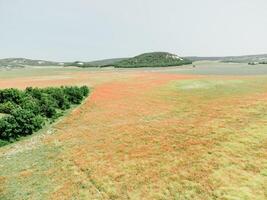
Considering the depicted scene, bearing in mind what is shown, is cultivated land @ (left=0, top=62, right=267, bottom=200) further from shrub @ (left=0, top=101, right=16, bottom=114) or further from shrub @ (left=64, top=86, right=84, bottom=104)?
shrub @ (left=0, top=101, right=16, bottom=114)

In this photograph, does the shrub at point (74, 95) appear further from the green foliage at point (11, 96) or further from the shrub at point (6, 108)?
the shrub at point (6, 108)

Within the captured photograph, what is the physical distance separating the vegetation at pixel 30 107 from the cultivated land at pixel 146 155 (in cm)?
166

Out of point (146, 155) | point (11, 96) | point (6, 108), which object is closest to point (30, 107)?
point (6, 108)

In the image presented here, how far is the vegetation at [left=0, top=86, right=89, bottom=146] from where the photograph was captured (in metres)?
37.4

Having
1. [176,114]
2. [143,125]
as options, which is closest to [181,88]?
[176,114]

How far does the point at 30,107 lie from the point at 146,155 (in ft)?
70.5

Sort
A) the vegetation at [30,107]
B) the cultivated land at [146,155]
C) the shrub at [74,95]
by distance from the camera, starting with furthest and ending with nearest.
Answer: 1. the shrub at [74,95]
2. the vegetation at [30,107]
3. the cultivated land at [146,155]

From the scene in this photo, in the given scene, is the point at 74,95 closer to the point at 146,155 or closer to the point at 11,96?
the point at 11,96

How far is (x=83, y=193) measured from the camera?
22562mm

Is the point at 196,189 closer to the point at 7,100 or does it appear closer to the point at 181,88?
the point at 7,100

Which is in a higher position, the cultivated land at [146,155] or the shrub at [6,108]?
the shrub at [6,108]

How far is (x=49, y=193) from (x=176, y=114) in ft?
74.8

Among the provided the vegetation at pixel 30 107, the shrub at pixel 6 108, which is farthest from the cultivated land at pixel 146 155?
the shrub at pixel 6 108

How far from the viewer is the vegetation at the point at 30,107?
3741cm
